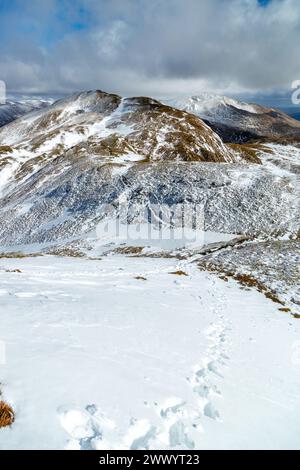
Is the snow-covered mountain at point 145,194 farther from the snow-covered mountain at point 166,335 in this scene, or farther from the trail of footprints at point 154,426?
the trail of footprints at point 154,426

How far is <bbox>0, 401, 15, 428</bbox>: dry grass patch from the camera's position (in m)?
6.10

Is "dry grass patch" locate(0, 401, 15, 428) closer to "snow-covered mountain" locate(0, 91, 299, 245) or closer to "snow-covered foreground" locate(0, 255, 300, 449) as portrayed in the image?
"snow-covered foreground" locate(0, 255, 300, 449)

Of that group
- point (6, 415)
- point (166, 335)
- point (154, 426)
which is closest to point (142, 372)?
point (154, 426)

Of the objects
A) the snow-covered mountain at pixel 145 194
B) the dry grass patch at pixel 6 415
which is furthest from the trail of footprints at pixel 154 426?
the snow-covered mountain at pixel 145 194

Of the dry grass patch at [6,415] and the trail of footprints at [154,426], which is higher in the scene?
the dry grass patch at [6,415]

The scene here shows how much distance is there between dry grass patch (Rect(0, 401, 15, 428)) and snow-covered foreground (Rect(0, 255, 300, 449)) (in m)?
0.12

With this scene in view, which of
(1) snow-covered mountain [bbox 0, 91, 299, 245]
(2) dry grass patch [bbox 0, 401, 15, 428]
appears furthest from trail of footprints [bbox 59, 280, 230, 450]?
(1) snow-covered mountain [bbox 0, 91, 299, 245]

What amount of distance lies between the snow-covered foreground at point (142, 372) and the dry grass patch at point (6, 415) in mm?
121

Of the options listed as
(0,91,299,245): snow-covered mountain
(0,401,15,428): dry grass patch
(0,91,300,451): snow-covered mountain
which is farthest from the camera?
(0,91,299,245): snow-covered mountain

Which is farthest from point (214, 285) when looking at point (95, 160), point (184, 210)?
point (95, 160)

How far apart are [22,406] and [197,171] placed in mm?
47127

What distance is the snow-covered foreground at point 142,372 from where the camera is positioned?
651 centimetres

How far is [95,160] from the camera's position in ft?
211

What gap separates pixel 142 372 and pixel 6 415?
12.1 ft
